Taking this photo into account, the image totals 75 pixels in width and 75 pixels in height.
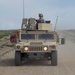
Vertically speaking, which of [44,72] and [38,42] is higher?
[38,42]

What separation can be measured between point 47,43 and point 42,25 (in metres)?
1.91

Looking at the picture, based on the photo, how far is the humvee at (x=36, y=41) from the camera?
18672 mm

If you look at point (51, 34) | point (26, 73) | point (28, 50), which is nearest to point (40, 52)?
point (28, 50)

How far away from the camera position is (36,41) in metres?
19.8

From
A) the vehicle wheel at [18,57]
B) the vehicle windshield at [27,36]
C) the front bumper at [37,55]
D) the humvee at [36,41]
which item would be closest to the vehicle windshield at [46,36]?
the humvee at [36,41]

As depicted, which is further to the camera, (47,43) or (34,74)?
(47,43)

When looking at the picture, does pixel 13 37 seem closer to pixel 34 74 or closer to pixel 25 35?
pixel 25 35

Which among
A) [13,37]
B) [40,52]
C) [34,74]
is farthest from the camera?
[13,37]

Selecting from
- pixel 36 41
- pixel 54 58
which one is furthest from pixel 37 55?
pixel 36 41

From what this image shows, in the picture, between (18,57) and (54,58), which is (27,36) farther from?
(54,58)

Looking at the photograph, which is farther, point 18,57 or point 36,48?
point 18,57

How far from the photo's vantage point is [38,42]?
19.3 meters

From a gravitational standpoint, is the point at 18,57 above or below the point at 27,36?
below

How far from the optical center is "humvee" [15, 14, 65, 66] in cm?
1867
